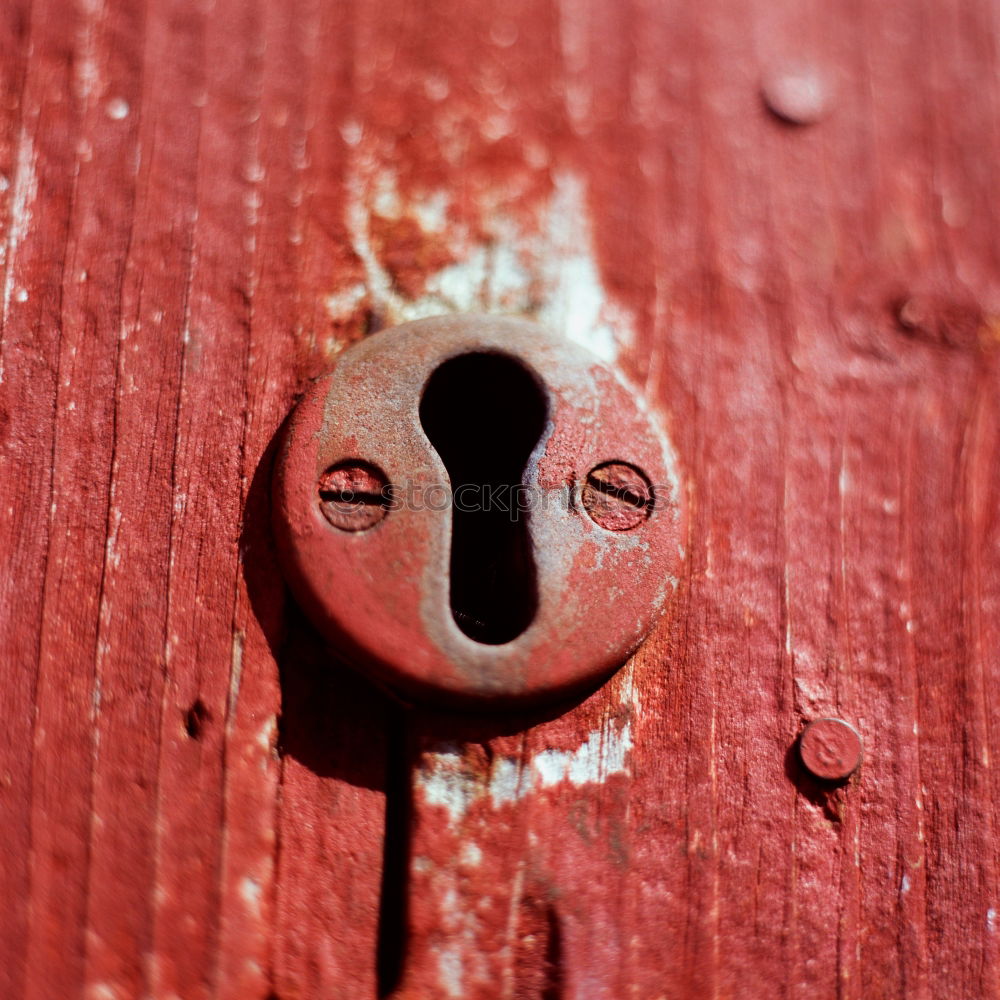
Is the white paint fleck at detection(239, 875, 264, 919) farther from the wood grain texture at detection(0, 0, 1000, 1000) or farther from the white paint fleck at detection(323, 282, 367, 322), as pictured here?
the white paint fleck at detection(323, 282, 367, 322)

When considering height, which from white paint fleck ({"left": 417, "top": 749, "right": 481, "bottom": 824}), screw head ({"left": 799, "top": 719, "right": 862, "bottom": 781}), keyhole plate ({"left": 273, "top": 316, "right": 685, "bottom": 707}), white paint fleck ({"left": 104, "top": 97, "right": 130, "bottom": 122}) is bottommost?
white paint fleck ({"left": 417, "top": 749, "right": 481, "bottom": 824})

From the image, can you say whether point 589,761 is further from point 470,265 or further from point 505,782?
point 470,265

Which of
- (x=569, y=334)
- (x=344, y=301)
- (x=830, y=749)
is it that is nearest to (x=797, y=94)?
(x=569, y=334)

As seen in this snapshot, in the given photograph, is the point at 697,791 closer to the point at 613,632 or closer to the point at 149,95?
the point at 613,632

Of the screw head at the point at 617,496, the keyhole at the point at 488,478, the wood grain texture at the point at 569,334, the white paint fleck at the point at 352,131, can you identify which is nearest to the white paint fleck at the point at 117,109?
the wood grain texture at the point at 569,334

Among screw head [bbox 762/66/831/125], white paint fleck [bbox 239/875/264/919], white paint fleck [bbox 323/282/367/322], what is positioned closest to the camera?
white paint fleck [bbox 239/875/264/919]

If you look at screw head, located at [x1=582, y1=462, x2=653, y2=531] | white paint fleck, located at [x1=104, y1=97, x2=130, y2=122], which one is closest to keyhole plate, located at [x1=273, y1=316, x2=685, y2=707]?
screw head, located at [x1=582, y1=462, x2=653, y2=531]

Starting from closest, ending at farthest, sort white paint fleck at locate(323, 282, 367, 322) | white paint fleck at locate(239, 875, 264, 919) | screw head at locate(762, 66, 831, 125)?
1. white paint fleck at locate(239, 875, 264, 919)
2. white paint fleck at locate(323, 282, 367, 322)
3. screw head at locate(762, 66, 831, 125)

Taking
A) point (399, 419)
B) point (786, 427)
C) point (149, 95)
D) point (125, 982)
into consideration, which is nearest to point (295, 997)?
point (125, 982)
